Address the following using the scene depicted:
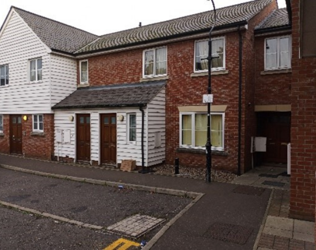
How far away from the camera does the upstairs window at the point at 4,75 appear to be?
16953 mm

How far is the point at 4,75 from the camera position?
1719 cm

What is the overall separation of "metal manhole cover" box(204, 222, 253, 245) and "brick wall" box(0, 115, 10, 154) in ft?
51.2

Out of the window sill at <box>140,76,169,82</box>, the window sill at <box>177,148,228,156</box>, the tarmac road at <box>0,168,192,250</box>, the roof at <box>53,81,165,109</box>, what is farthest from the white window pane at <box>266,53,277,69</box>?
the tarmac road at <box>0,168,192,250</box>

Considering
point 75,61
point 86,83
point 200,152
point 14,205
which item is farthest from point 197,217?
point 75,61

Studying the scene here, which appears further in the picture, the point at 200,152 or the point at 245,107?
the point at 200,152

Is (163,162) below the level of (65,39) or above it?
below

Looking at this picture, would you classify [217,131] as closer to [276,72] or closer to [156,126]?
[156,126]

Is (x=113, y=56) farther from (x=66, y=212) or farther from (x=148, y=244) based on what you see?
(x=148, y=244)

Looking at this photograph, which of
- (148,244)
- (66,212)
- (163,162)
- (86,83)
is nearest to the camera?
(148,244)

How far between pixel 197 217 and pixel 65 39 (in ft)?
48.1

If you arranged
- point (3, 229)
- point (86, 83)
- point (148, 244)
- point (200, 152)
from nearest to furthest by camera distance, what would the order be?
point (148, 244) < point (3, 229) < point (200, 152) < point (86, 83)

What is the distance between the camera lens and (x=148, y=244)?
4.79m

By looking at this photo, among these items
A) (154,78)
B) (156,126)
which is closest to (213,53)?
(154,78)

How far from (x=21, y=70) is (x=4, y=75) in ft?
7.06
